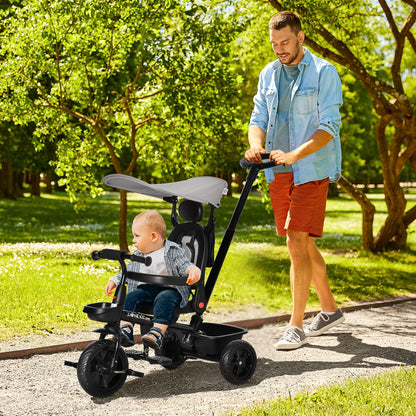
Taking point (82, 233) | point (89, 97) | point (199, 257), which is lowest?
point (82, 233)

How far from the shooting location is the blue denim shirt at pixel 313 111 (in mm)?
5086

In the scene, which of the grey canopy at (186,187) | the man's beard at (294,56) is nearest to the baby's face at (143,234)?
the grey canopy at (186,187)

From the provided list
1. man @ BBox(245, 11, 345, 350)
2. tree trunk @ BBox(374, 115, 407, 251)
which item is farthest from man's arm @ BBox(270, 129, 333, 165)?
tree trunk @ BBox(374, 115, 407, 251)

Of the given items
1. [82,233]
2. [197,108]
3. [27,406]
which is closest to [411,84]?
[82,233]

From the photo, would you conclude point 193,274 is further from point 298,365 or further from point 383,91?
point 383,91

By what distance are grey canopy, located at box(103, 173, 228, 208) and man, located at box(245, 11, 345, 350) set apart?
623 mm

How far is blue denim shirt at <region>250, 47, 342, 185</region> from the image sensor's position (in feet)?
16.7

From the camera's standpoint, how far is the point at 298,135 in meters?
5.20

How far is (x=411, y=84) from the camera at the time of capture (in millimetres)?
43375

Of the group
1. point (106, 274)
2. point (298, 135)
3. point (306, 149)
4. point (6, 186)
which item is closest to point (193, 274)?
point (306, 149)

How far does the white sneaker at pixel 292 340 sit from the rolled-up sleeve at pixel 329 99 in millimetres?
1613

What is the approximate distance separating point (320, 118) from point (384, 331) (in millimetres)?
2240

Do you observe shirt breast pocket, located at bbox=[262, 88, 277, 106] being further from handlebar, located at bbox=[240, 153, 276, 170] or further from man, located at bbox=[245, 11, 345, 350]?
handlebar, located at bbox=[240, 153, 276, 170]

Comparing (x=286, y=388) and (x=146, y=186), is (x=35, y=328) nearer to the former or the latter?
(x=146, y=186)
